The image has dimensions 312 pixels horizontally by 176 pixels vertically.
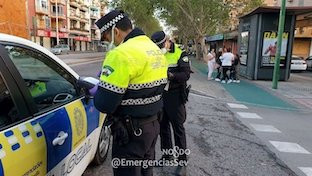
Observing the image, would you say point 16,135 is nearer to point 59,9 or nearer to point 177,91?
point 177,91

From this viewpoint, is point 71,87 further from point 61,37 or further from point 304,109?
point 61,37

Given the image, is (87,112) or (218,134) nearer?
(87,112)

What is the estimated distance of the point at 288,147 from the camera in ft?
18.5

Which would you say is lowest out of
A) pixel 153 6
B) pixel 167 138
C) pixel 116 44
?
pixel 167 138

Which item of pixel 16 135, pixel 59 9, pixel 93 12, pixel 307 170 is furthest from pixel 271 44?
pixel 93 12

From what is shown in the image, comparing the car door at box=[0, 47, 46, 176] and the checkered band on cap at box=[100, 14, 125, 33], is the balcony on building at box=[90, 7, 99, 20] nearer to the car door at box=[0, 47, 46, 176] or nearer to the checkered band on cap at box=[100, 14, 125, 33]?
the checkered band on cap at box=[100, 14, 125, 33]

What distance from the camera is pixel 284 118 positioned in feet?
26.5

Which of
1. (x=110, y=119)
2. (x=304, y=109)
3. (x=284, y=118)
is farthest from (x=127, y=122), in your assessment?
(x=304, y=109)

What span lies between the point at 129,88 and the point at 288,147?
419cm

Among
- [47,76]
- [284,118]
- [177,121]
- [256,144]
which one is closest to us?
[47,76]

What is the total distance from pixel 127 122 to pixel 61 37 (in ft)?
223

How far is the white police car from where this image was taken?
6.58 ft

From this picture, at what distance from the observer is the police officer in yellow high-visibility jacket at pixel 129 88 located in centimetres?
226

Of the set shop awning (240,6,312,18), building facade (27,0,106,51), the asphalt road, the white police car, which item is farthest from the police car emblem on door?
building facade (27,0,106,51)
